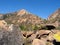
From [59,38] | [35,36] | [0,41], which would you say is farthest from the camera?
[35,36]

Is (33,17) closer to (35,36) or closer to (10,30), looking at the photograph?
(35,36)

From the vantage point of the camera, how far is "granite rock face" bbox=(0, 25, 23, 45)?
1625 centimetres

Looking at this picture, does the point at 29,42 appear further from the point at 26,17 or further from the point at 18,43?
the point at 26,17

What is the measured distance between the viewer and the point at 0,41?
1602 centimetres

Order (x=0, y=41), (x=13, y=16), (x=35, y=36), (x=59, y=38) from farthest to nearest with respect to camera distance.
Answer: (x=13, y=16) < (x=35, y=36) < (x=59, y=38) < (x=0, y=41)

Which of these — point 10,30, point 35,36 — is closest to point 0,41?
point 10,30

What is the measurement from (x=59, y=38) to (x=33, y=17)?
92.3 m

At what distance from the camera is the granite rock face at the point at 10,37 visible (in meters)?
16.3

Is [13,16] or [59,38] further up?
[13,16]

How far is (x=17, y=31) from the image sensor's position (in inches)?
721

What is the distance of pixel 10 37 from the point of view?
→ 16844 millimetres

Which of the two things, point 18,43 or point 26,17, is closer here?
point 18,43

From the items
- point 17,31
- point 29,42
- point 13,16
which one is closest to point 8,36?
point 17,31

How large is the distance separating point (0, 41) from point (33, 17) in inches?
3927
